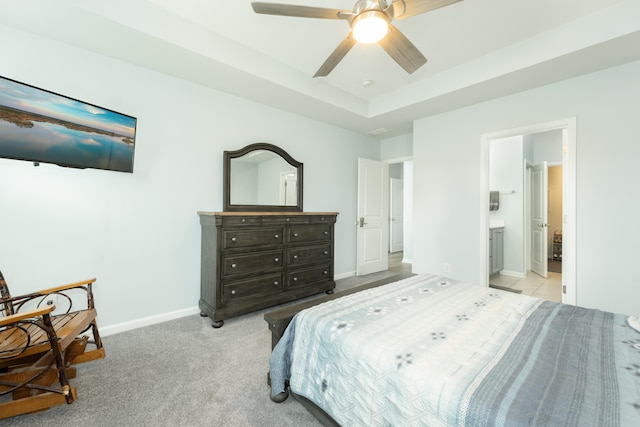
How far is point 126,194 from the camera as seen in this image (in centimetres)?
261

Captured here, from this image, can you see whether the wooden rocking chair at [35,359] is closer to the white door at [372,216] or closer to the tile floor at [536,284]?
the white door at [372,216]

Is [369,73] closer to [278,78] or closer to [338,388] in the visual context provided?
[278,78]

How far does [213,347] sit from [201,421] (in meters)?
0.84

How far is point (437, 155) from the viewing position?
12.7 feet

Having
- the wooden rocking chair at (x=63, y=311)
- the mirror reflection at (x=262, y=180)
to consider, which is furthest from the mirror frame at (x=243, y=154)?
the wooden rocking chair at (x=63, y=311)

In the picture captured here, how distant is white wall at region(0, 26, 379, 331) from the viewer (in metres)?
2.17

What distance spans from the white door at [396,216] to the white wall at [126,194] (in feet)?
14.6

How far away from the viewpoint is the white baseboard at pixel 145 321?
250 cm

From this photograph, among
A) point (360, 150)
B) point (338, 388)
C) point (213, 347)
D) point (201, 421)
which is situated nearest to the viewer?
point (338, 388)

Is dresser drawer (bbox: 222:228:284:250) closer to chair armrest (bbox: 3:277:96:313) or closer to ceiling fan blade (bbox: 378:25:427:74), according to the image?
chair armrest (bbox: 3:277:96:313)

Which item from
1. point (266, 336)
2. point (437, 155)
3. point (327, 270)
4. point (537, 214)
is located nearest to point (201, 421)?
point (266, 336)

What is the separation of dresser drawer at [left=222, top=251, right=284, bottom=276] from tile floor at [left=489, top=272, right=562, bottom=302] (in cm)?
346

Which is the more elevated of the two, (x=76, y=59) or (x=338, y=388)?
(x=76, y=59)

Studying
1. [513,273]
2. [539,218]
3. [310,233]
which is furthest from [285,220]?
[539,218]
